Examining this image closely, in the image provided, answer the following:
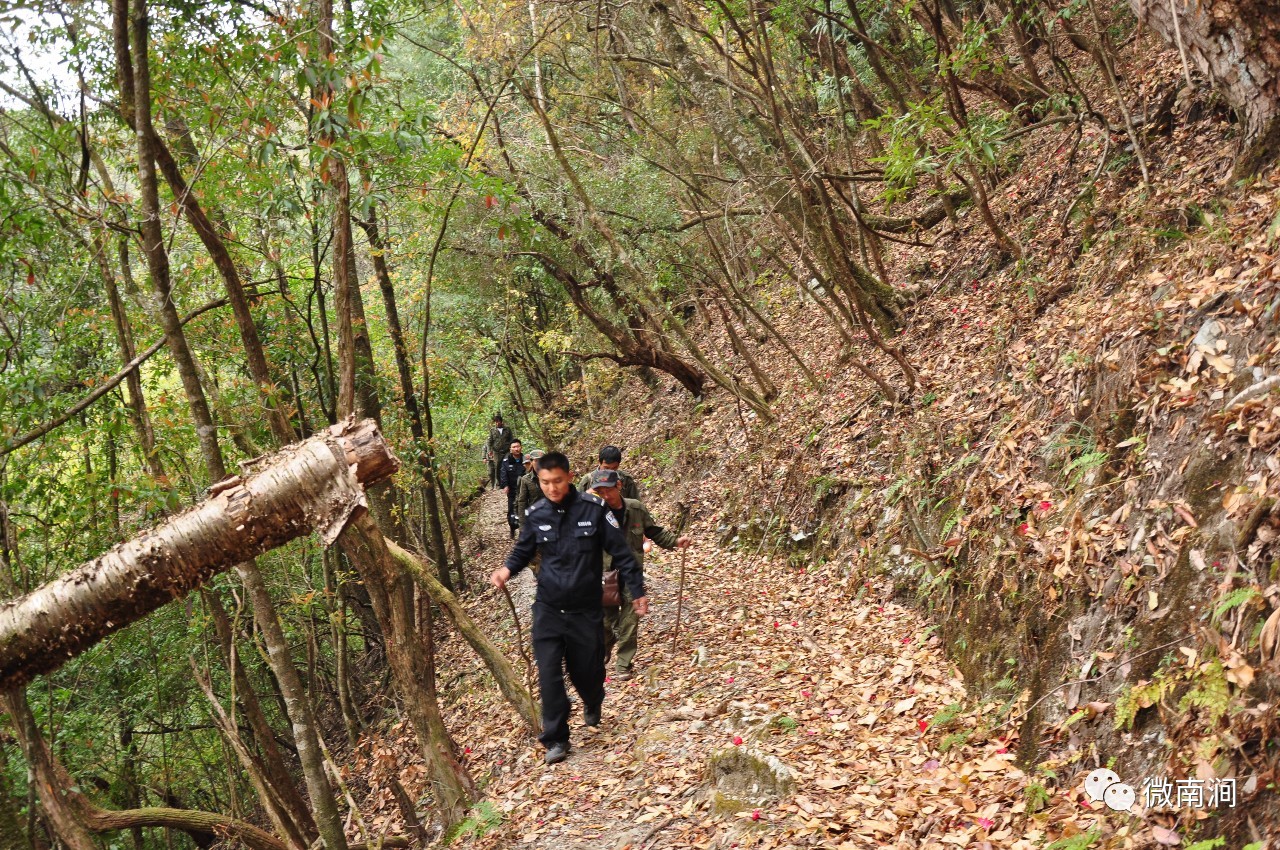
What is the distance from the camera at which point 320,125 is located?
5121 millimetres

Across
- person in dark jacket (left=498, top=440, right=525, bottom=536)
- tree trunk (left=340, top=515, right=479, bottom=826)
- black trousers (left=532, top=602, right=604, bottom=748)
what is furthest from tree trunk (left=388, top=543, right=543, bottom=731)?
person in dark jacket (left=498, top=440, right=525, bottom=536)

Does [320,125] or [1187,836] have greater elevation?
[320,125]

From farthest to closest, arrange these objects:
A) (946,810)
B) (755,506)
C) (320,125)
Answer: (755,506), (320,125), (946,810)

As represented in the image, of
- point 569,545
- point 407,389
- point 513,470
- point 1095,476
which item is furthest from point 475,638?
point 513,470

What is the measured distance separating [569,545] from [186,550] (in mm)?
2984

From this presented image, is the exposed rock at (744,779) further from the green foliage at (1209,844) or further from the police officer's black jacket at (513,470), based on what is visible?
the police officer's black jacket at (513,470)

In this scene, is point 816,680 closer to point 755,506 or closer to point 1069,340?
point 1069,340

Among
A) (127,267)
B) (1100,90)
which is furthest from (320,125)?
(1100,90)

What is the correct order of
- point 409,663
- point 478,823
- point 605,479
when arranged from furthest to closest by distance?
point 605,479 < point 409,663 < point 478,823

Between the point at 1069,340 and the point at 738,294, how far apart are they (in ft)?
20.0

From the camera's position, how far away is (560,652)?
249 inches

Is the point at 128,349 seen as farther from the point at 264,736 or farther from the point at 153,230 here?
the point at 264,736

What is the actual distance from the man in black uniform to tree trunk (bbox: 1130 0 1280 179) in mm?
5226

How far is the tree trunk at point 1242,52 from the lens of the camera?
218 inches
